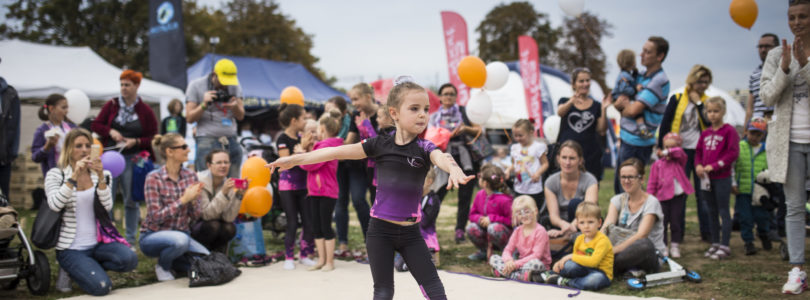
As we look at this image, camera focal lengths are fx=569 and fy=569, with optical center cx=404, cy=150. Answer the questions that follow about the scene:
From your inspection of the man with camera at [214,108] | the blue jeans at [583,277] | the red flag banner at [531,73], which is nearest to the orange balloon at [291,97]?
the man with camera at [214,108]

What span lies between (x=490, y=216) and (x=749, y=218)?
2449mm

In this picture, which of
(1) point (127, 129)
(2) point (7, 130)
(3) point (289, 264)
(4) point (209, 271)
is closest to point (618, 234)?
(3) point (289, 264)

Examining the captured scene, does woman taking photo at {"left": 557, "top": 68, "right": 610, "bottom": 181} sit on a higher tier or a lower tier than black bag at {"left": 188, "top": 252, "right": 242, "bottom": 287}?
higher

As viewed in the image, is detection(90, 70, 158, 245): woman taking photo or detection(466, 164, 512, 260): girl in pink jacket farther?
detection(90, 70, 158, 245): woman taking photo

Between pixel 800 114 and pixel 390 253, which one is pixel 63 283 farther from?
pixel 800 114

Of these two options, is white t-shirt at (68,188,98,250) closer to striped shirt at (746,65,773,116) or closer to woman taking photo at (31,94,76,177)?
woman taking photo at (31,94,76,177)

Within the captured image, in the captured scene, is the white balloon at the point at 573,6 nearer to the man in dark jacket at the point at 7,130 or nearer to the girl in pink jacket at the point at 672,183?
the girl in pink jacket at the point at 672,183

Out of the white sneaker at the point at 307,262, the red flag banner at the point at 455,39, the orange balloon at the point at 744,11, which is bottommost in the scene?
the white sneaker at the point at 307,262

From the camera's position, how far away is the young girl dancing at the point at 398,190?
8.63 ft

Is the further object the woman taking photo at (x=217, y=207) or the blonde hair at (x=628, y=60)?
the blonde hair at (x=628, y=60)

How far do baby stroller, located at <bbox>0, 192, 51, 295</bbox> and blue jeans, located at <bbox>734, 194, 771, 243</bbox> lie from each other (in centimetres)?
591

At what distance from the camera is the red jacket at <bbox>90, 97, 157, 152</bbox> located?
18.5 ft

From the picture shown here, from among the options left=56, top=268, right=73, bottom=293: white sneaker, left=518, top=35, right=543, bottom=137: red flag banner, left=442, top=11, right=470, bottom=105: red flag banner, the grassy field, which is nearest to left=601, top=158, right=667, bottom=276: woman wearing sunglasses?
the grassy field

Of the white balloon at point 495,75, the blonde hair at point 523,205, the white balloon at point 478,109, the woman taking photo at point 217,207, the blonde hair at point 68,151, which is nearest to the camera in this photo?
the blonde hair at point 68,151
